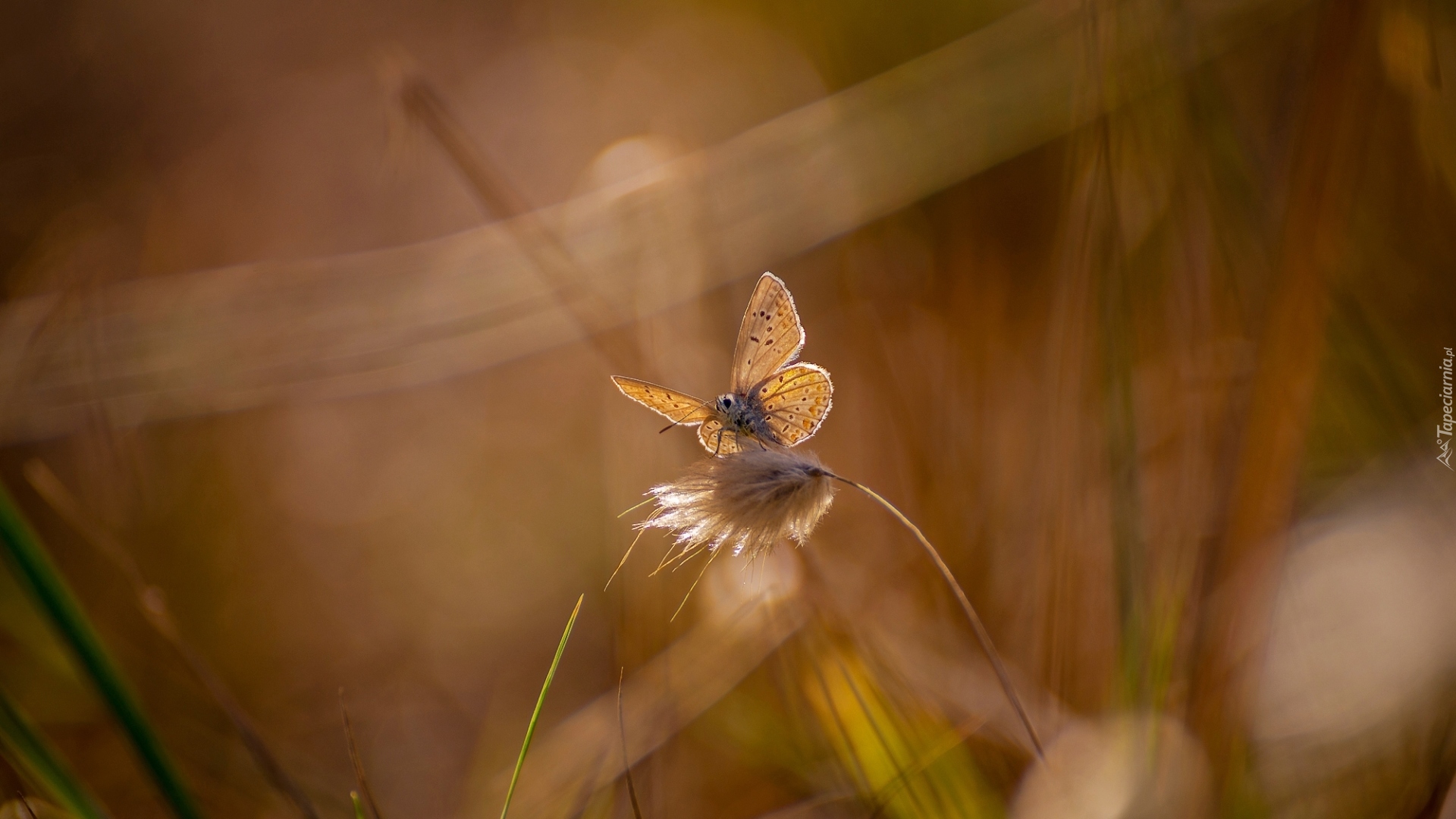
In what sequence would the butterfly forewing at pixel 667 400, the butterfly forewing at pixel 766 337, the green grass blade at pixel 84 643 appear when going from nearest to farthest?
the green grass blade at pixel 84 643
the butterfly forewing at pixel 667 400
the butterfly forewing at pixel 766 337

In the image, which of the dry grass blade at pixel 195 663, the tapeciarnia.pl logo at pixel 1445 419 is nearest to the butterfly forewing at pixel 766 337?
the dry grass blade at pixel 195 663

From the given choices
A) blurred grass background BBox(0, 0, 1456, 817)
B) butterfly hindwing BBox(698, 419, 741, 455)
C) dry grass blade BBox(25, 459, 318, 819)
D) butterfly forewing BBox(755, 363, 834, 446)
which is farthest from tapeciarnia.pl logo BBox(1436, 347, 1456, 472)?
dry grass blade BBox(25, 459, 318, 819)

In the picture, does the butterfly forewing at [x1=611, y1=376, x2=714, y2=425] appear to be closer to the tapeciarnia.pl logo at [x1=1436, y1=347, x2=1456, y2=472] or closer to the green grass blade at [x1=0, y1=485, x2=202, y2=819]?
the green grass blade at [x1=0, y1=485, x2=202, y2=819]

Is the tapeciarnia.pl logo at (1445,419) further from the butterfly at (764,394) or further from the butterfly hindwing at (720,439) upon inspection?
the butterfly hindwing at (720,439)

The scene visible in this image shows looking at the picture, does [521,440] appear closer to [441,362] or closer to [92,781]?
[441,362]

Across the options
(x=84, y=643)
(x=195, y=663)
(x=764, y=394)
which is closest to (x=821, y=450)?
(x=764, y=394)

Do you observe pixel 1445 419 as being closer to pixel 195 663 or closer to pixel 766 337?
pixel 766 337

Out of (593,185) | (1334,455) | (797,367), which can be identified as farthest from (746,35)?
(1334,455)
